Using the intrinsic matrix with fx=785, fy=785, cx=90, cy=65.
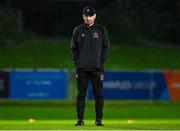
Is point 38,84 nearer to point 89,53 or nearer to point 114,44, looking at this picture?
point 89,53

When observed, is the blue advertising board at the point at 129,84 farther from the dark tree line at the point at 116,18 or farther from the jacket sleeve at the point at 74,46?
the jacket sleeve at the point at 74,46

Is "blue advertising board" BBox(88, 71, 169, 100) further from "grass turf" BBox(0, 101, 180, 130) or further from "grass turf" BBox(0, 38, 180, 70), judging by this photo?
"grass turf" BBox(0, 38, 180, 70)

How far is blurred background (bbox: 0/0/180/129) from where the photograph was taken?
28.0 metres

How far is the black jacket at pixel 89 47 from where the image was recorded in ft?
45.4

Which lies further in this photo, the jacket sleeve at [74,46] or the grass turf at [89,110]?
the grass turf at [89,110]

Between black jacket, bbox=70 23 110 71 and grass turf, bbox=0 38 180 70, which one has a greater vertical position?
black jacket, bbox=70 23 110 71

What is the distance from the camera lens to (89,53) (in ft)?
45.5

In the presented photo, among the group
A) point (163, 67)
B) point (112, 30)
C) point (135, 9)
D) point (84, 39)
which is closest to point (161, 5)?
point (135, 9)

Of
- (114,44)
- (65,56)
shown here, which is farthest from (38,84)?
(114,44)

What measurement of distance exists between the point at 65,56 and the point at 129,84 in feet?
36.9

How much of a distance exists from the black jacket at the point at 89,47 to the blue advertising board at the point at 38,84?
43.0 feet

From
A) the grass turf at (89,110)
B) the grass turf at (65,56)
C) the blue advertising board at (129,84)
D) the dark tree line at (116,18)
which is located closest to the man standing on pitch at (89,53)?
the grass turf at (89,110)

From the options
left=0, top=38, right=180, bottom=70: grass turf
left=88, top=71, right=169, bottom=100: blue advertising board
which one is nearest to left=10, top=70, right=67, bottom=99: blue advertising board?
left=88, top=71, right=169, bottom=100: blue advertising board

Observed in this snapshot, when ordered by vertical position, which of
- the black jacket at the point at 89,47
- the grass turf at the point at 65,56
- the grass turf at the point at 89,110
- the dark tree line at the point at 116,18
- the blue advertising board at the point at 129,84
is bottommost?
the grass turf at the point at 89,110
